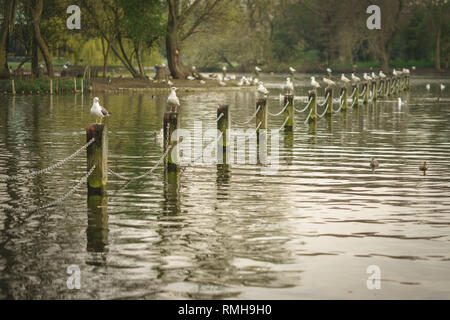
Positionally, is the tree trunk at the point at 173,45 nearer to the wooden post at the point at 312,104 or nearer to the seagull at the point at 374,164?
the wooden post at the point at 312,104

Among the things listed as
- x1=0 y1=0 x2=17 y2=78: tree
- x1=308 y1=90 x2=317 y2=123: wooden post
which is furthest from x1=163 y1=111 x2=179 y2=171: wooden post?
x1=0 y1=0 x2=17 y2=78: tree

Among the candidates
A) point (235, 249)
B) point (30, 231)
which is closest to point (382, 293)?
point (235, 249)

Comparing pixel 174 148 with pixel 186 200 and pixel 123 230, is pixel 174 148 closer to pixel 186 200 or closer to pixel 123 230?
pixel 186 200

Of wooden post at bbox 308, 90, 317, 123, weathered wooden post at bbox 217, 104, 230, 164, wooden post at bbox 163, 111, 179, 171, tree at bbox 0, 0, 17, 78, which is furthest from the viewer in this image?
tree at bbox 0, 0, 17, 78

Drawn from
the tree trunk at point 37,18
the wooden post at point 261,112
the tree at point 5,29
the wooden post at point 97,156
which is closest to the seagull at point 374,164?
the wooden post at point 261,112

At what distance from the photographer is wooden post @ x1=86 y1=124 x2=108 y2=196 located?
644 inches

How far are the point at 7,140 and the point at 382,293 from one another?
64.9 feet

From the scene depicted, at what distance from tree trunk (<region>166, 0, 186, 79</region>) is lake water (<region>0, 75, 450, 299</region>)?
46967 millimetres

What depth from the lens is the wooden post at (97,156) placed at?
53.7 feet

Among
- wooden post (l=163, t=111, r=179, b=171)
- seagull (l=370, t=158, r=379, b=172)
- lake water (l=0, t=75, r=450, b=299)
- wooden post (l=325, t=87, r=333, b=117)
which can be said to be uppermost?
wooden post (l=325, t=87, r=333, b=117)

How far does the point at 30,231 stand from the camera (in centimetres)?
1399

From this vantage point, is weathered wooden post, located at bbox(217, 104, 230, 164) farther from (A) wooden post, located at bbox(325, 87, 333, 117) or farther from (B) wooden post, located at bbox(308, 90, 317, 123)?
(A) wooden post, located at bbox(325, 87, 333, 117)

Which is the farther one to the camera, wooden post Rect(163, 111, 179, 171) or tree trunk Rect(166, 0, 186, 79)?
tree trunk Rect(166, 0, 186, 79)

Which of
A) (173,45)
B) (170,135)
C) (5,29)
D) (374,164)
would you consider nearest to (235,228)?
(170,135)
